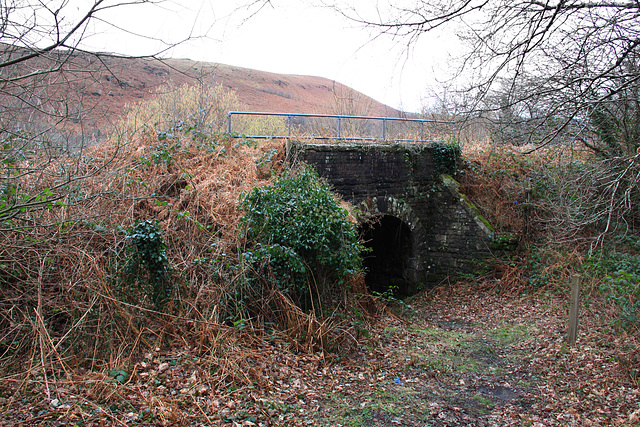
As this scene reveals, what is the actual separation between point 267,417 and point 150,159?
5.14 meters

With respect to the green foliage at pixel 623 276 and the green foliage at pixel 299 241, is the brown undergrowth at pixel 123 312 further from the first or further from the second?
the green foliage at pixel 623 276

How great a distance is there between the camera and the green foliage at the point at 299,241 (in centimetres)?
656

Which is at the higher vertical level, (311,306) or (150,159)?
(150,159)

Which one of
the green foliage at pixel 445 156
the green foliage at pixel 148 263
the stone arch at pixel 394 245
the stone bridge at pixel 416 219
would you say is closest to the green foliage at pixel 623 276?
the stone bridge at pixel 416 219

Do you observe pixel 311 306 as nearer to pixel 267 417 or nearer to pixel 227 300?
pixel 227 300

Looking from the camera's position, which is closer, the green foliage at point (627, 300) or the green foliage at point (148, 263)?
the green foliage at point (148, 263)

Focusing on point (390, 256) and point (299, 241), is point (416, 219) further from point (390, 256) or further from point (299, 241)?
point (299, 241)

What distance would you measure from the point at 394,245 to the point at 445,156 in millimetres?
2798

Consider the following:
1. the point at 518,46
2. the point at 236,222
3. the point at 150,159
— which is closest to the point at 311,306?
the point at 236,222

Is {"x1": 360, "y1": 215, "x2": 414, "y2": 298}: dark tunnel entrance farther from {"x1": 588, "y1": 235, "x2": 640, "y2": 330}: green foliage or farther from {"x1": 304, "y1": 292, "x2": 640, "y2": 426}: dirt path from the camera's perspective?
{"x1": 588, "y1": 235, "x2": 640, "y2": 330}: green foliage

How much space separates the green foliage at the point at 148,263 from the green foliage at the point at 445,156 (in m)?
8.29

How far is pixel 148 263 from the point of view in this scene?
18.6 ft

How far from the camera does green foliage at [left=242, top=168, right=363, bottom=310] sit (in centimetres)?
656

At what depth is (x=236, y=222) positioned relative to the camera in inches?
289
